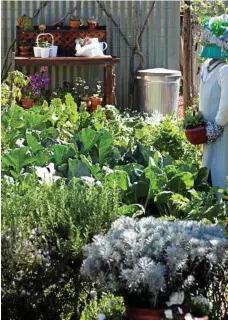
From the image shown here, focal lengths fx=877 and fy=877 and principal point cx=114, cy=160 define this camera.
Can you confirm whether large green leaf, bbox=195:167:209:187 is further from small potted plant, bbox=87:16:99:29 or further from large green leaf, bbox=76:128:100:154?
small potted plant, bbox=87:16:99:29

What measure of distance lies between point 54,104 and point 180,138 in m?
1.97

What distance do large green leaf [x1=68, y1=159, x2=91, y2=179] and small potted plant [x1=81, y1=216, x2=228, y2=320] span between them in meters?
2.18

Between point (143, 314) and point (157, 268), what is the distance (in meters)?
0.27

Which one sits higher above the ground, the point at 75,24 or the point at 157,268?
the point at 75,24

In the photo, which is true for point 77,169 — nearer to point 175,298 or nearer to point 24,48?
point 175,298

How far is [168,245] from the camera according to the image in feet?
14.8

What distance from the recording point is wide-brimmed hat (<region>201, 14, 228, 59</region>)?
7016 millimetres

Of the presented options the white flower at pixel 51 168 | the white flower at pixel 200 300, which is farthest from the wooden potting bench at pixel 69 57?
the white flower at pixel 200 300

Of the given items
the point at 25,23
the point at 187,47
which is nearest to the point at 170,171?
the point at 187,47

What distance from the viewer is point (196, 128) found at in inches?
282

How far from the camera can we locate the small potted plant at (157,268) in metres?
4.38

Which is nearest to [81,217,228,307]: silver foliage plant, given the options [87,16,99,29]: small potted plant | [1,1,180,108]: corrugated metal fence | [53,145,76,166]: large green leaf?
[53,145,76,166]: large green leaf

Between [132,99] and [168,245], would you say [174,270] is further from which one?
[132,99]

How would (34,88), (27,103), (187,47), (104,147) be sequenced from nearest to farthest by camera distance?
(104,147), (187,47), (27,103), (34,88)
